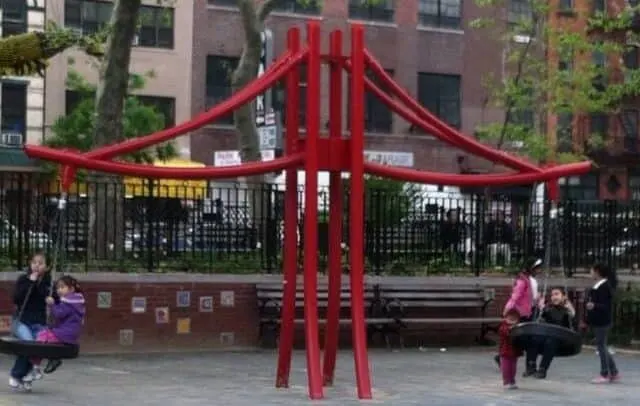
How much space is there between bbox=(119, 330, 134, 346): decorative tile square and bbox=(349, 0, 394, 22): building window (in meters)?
33.1

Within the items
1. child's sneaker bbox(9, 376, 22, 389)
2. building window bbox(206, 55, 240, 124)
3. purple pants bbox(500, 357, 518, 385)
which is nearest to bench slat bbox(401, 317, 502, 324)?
purple pants bbox(500, 357, 518, 385)

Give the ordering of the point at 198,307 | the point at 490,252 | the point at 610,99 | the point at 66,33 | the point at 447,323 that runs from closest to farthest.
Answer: the point at 66,33 → the point at 198,307 → the point at 447,323 → the point at 490,252 → the point at 610,99

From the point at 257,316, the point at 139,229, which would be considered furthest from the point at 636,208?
the point at 139,229

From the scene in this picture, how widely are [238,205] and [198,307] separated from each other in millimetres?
1798

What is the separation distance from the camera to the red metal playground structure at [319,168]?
14.5 m

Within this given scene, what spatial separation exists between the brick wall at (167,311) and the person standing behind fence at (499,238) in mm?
3503

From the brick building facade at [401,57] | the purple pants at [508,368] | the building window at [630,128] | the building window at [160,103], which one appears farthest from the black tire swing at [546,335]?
the building window at [630,128]

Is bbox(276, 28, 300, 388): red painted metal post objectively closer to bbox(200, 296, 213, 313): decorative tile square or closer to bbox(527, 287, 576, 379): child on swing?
bbox(527, 287, 576, 379): child on swing

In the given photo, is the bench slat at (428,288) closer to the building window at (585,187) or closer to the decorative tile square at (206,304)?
the decorative tile square at (206,304)

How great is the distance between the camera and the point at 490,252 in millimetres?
23328

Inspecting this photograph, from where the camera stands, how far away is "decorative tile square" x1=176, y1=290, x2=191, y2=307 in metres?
19.7

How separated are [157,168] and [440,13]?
1598 inches

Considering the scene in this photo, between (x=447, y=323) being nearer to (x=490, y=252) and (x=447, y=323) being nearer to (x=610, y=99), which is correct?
(x=490, y=252)

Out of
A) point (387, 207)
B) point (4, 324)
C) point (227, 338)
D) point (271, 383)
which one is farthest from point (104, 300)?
point (387, 207)
